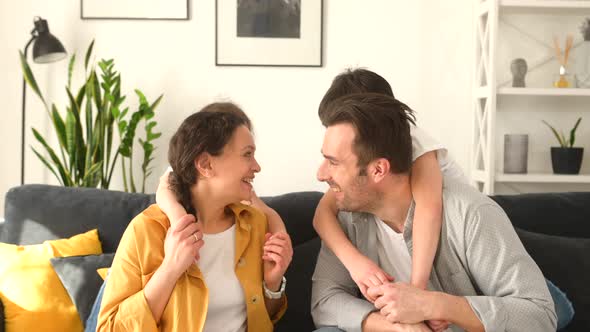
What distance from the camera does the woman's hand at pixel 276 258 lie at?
2.00 metres

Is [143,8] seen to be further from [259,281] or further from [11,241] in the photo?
[259,281]

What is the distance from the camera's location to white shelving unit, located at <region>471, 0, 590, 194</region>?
3.39m

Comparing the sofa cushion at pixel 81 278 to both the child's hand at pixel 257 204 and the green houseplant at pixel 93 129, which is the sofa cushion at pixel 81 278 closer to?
the child's hand at pixel 257 204

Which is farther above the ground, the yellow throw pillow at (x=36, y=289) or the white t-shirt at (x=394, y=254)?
the white t-shirt at (x=394, y=254)

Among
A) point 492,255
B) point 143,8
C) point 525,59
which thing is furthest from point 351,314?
point 143,8

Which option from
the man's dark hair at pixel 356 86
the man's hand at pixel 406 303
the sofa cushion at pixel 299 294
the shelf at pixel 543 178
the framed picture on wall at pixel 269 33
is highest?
the framed picture on wall at pixel 269 33

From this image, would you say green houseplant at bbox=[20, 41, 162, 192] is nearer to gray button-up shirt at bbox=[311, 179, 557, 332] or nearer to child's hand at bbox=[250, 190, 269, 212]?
child's hand at bbox=[250, 190, 269, 212]

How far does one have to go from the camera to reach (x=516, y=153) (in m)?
3.49

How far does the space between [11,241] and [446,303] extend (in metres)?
1.63

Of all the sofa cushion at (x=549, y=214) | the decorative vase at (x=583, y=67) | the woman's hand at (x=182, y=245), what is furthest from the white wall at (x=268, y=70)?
the woman's hand at (x=182, y=245)

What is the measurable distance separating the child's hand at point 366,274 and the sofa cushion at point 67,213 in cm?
94

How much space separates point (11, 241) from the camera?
2611 mm

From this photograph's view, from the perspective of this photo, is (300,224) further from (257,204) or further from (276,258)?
(276,258)

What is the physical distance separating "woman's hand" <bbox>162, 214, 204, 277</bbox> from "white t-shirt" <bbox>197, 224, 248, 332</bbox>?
4.4 inches
